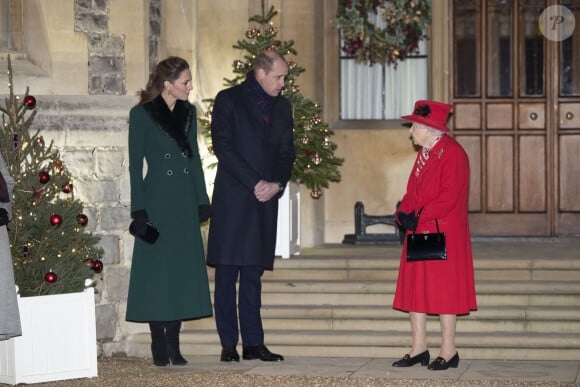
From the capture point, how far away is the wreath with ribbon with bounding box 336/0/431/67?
1206cm

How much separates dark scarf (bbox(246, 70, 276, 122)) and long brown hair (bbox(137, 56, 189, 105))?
0.47 meters

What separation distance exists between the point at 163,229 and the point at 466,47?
496cm

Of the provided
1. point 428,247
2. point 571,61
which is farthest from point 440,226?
point 571,61

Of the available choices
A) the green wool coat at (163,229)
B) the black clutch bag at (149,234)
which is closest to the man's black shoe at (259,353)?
the green wool coat at (163,229)

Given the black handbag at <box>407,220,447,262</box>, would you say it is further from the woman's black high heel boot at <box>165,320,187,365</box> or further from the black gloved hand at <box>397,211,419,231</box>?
the woman's black high heel boot at <box>165,320,187,365</box>

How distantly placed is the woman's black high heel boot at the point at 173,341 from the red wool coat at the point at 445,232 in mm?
1564

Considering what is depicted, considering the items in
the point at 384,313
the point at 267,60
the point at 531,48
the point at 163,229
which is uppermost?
the point at 531,48

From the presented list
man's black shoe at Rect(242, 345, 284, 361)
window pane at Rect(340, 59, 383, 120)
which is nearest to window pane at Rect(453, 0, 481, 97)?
window pane at Rect(340, 59, 383, 120)

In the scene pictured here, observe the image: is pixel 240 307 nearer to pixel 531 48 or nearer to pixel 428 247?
pixel 428 247

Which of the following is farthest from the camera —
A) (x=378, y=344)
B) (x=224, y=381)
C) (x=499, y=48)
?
(x=499, y=48)

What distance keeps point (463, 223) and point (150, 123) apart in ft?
7.19

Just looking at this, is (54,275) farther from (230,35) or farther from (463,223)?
(230,35)

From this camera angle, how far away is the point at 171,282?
8188 mm

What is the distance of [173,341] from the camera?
27.1ft
